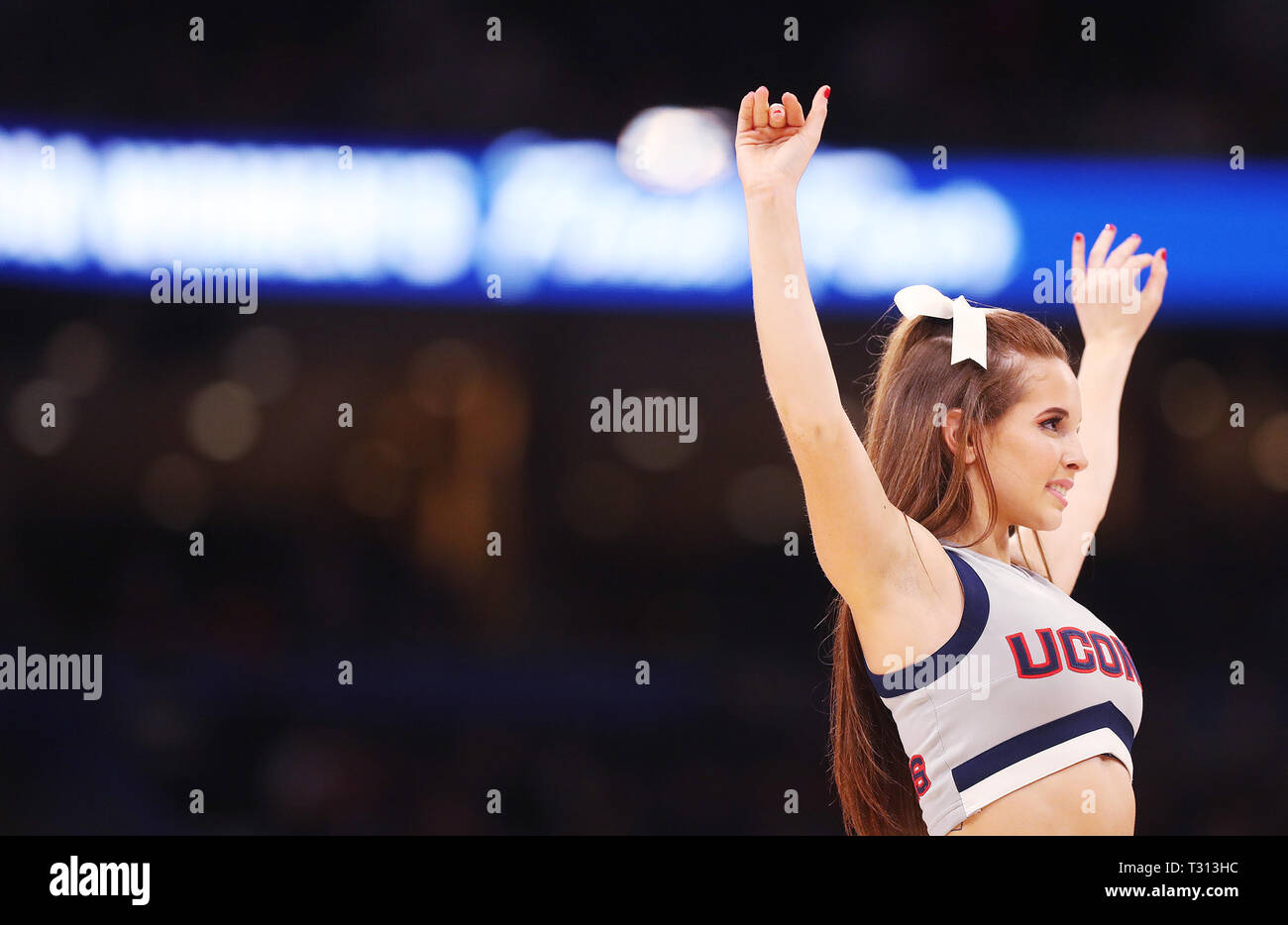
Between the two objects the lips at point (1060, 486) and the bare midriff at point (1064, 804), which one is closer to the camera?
the bare midriff at point (1064, 804)

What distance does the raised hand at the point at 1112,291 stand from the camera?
2.62 metres

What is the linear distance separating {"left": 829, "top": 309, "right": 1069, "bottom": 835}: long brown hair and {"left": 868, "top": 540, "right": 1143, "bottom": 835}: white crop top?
6.0 inches

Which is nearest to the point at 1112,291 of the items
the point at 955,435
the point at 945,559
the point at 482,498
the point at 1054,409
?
the point at 1054,409

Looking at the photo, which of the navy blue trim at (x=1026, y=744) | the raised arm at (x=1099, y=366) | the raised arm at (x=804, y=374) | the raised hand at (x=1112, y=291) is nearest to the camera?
the raised arm at (x=804, y=374)

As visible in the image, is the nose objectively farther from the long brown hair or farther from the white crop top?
the white crop top

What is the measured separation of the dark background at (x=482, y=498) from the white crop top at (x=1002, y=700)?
1.01 m

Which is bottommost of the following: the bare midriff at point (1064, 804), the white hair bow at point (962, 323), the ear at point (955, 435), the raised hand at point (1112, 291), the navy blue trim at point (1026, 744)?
the bare midriff at point (1064, 804)

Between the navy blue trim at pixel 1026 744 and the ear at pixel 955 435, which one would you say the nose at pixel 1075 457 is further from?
the navy blue trim at pixel 1026 744

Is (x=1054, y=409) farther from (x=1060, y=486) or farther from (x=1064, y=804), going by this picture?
(x=1064, y=804)

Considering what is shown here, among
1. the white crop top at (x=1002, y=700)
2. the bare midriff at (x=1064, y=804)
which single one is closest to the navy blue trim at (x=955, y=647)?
the white crop top at (x=1002, y=700)

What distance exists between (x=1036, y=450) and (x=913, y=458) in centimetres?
24

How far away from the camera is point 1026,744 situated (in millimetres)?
1969
